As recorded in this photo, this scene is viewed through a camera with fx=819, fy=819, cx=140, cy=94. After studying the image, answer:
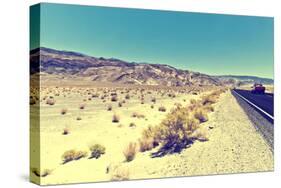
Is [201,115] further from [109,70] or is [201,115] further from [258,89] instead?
[109,70]

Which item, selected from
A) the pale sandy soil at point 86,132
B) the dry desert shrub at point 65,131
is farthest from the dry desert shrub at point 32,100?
the dry desert shrub at point 65,131

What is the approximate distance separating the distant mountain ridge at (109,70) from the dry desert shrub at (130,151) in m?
1.85

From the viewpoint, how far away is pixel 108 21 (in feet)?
76.0

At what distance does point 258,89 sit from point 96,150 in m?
6.42

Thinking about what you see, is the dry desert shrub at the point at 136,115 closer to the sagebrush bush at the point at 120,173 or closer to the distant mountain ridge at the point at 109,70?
the distant mountain ridge at the point at 109,70

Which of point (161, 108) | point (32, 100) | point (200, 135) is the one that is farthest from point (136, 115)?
point (32, 100)

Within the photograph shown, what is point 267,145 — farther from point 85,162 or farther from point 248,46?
point 85,162

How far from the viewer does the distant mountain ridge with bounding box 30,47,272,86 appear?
73.0 ft

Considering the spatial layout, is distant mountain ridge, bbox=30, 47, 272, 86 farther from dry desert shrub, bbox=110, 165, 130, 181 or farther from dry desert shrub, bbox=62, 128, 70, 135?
dry desert shrub, bbox=110, 165, 130, 181

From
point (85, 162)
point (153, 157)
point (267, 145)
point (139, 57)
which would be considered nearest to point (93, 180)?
point (85, 162)

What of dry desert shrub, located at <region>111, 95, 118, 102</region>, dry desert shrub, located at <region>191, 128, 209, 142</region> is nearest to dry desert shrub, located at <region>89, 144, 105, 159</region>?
dry desert shrub, located at <region>111, 95, 118, 102</region>

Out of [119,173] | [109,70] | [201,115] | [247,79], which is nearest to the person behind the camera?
[119,173]

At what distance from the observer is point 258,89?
26.3 meters

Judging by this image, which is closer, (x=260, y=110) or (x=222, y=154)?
(x=222, y=154)
